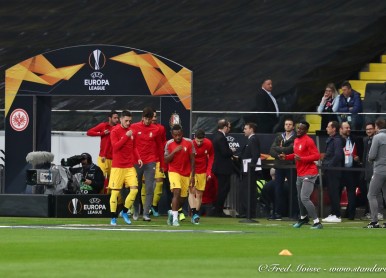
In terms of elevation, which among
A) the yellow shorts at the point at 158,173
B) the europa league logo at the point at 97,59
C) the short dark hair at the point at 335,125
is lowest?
the yellow shorts at the point at 158,173

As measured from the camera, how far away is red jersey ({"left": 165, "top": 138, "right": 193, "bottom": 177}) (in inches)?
1069

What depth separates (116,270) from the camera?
16.1m

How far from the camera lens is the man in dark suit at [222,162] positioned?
3039 centimetres

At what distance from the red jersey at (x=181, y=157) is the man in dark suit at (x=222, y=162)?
10.2ft

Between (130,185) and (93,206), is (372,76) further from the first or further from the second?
(130,185)

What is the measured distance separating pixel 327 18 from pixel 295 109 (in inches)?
276

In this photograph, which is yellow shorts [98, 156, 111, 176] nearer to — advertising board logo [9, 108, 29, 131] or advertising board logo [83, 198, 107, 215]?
advertising board logo [83, 198, 107, 215]

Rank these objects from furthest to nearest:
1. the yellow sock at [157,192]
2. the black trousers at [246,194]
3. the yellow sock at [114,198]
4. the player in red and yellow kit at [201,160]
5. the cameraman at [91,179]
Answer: the cameraman at [91,179] < the yellow sock at [157,192] < the black trousers at [246,194] < the player in red and yellow kit at [201,160] < the yellow sock at [114,198]

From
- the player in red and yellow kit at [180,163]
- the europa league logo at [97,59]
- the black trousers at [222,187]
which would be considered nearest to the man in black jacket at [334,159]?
the black trousers at [222,187]

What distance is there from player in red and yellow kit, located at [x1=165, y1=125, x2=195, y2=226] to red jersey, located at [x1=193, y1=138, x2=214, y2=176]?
1.22 meters

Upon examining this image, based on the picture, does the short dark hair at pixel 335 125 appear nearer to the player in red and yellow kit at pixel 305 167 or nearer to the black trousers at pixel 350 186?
the black trousers at pixel 350 186

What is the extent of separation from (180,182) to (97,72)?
171 inches

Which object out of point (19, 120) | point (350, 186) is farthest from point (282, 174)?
point (19, 120)

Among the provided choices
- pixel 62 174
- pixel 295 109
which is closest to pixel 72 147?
pixel 62 174
